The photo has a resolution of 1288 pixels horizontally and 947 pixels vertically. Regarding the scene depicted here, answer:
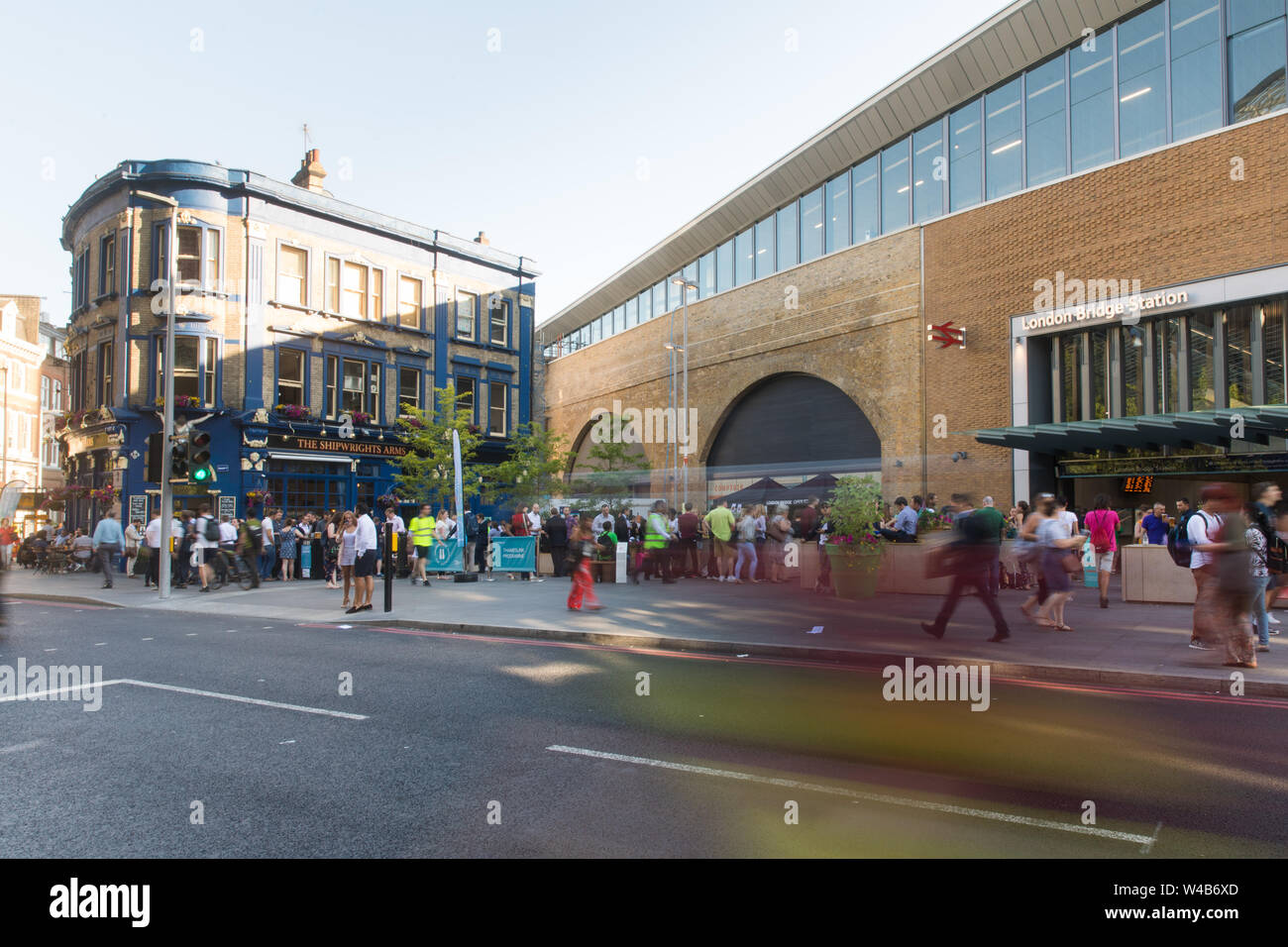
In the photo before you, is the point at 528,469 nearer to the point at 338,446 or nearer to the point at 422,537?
the point at 338,446

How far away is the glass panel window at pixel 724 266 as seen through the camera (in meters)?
33.8

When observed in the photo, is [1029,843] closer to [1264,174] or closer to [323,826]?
[323,826]

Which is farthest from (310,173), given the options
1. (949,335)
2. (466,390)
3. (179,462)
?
(949,335)

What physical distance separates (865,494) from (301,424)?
64.9 ft

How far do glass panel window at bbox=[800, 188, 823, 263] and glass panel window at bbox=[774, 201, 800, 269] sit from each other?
1.52ft

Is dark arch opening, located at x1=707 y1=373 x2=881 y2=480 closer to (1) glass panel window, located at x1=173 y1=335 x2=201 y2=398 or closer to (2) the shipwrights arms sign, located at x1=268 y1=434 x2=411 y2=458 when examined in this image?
(2) the shipwrights arms sign, located at x1=268 y1=434 x2=411 y2=458

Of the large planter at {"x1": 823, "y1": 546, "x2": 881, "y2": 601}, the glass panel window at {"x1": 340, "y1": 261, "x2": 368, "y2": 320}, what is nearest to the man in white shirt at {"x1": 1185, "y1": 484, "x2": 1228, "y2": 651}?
the large planter at {"x1": 823, "y1": 546, "x2": 881, "y2": 601}

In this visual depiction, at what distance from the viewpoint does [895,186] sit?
1009 inches

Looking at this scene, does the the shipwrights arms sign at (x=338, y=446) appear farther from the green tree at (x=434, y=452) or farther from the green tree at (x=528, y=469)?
the green tree at (x=528, y=469)

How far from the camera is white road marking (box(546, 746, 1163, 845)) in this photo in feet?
13.2

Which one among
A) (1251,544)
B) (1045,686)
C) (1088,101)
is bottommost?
(1045,686)

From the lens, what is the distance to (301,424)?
26.8 m

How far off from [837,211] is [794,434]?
7.81 meters
